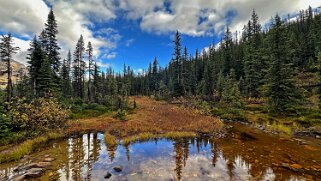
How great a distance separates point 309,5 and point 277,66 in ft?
326

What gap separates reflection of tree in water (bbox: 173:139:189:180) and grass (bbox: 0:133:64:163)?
36.8ft

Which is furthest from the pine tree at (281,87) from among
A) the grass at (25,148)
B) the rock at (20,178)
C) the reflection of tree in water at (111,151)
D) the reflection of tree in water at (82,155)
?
the rock at (20,178)

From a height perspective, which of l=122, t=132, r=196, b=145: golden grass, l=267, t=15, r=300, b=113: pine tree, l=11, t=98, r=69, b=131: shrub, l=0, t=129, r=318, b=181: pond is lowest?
l=0, t=129, r=318, b=181: pond

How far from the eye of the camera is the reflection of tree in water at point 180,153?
11.9 m

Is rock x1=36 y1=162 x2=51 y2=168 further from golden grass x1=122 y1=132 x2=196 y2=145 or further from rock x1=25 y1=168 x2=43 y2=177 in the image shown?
golden grass x1=122 y1=132 x2=196 y2=145

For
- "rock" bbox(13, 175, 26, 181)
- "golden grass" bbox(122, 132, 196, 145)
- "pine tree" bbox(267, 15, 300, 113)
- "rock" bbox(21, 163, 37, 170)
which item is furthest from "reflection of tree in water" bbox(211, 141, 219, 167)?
"pine tree" bbox(267, 15, 300, 113)

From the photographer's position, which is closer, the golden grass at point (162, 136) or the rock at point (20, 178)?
the rock at point (20, 178)

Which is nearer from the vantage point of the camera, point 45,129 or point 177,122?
point 45,129

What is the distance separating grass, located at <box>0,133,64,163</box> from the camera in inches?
557

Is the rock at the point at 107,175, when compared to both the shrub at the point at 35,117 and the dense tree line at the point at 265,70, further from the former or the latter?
A: the dense tree line at the point at 265,70

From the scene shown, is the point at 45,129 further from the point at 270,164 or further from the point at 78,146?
the point at 270,164

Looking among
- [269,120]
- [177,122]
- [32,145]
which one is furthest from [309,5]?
[32,145]

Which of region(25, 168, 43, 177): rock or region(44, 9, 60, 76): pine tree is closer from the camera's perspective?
region(25, 168, 43, 177): rock

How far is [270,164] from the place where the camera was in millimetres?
12258
